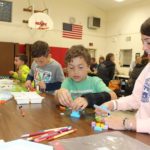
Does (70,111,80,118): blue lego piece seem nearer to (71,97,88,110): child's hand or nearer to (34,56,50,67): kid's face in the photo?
(71,97,88,110): child's hand

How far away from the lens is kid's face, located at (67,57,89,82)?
1.79 m

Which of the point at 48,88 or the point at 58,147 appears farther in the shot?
the point at 48,88

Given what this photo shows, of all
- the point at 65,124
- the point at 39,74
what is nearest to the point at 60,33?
the point at 39,74

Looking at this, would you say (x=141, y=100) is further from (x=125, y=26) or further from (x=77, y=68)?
(x=125, y=26)

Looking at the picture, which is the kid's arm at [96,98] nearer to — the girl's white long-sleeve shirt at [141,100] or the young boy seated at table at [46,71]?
the girl's white long-sleeve shirt at [141,100]

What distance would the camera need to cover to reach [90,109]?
1.58 meters

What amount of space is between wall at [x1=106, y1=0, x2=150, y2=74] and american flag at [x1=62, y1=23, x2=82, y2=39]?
142 cm

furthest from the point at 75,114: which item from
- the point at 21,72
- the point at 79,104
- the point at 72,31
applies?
the point at 72,31

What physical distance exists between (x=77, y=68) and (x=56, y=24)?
734cm

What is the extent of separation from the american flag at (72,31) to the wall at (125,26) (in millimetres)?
1422

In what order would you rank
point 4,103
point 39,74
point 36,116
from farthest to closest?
point 39,74
point 4,103
point 36,116

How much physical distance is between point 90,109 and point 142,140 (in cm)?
62

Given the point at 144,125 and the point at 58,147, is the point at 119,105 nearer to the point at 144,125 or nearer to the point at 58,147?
the point at 144,125

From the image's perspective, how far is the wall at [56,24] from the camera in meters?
8.12
